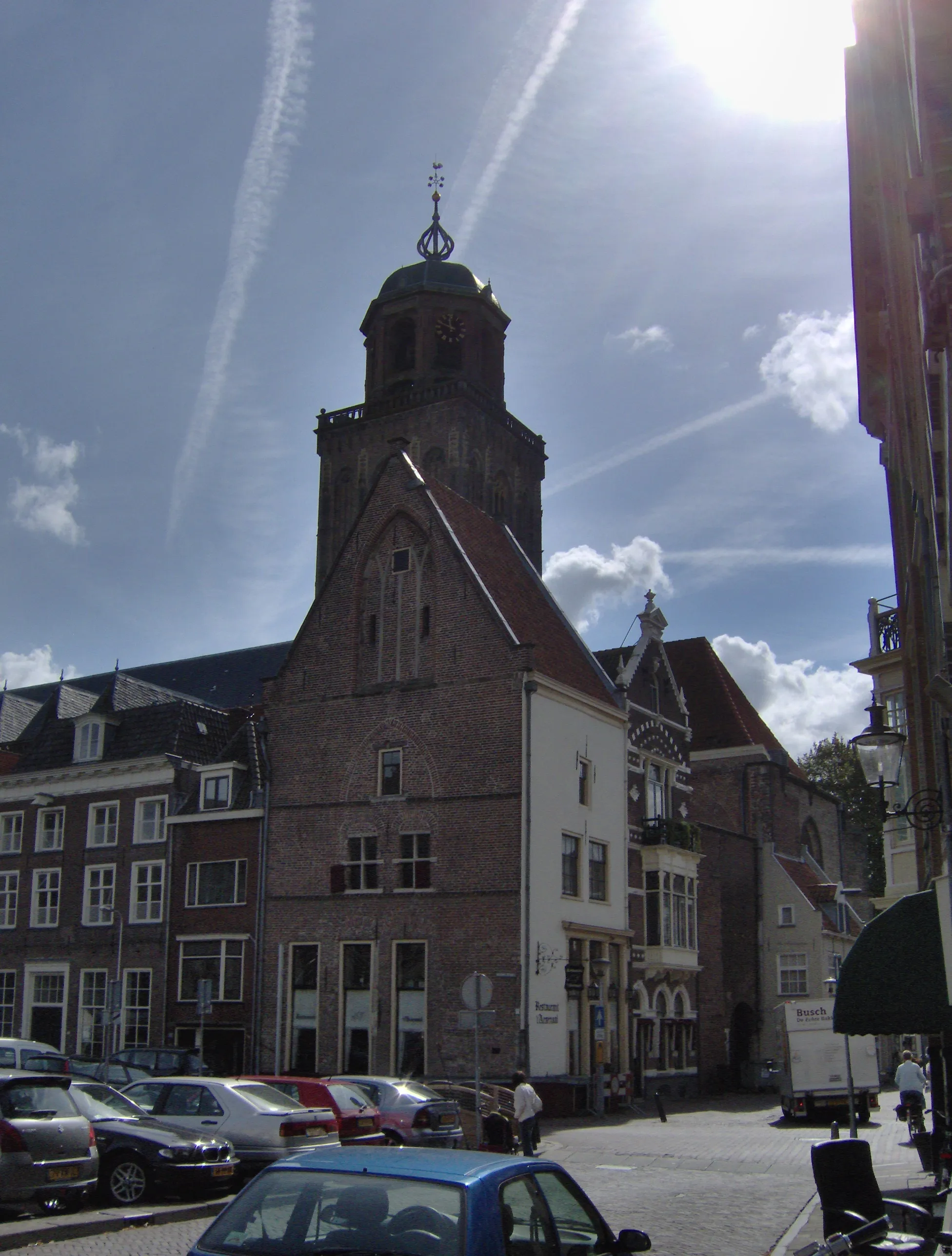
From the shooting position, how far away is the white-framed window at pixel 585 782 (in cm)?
3344

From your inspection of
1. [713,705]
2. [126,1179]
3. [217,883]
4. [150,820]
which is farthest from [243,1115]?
[713,705]

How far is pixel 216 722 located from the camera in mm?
41312

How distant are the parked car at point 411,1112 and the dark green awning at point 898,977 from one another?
8950 millimetres

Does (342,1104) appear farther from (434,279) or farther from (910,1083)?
(434,279)

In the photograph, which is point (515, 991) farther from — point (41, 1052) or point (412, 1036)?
point (41, 1052)

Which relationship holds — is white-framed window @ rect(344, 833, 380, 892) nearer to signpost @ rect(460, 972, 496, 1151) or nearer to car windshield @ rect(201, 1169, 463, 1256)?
signpost @ rect(460, 972, 496, 1151)

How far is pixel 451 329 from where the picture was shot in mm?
63750

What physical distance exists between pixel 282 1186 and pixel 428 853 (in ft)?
84.2

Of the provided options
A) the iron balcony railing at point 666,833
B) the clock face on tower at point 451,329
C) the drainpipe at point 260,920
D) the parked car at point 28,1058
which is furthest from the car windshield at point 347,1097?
the clock face on tower at point 451,329

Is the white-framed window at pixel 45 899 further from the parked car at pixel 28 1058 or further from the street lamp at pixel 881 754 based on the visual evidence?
the street lamp at pixel 881 754

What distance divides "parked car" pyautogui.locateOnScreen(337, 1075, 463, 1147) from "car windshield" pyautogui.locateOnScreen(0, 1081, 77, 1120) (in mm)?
6106

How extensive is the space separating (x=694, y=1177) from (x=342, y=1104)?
5389 mm

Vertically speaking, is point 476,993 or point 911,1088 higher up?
point 476,993

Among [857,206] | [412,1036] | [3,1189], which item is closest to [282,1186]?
[3,1189]
